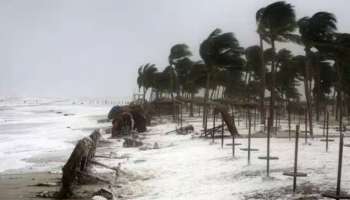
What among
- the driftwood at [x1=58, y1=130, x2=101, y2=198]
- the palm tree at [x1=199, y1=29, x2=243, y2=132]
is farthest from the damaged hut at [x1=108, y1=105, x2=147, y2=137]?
the driftwood at [x1=58, y1=130, x2=101, y2=198]

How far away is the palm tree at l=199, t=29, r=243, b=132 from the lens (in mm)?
41625

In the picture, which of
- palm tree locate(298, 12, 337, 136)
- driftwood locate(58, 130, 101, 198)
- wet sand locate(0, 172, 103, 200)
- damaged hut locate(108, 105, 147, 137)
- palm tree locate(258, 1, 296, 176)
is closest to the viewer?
driftwood locate(58, 130, 101, 198)

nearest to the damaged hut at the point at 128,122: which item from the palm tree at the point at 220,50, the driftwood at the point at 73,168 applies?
the palm tree at the point at 220,50

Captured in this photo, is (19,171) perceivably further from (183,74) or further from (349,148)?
(183,74)

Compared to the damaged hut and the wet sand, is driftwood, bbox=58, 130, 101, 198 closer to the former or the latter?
the wet sand

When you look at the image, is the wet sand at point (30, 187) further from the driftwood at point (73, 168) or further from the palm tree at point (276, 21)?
the palm tree at point (276, 21)

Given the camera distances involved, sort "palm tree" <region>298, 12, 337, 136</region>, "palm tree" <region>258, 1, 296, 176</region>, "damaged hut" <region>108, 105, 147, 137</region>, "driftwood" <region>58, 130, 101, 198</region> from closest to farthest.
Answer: "driftwood" <region>58, 130, 101, 198</region> < "palm tree" <region>298, 12, 337, 136</region> < "damaged hut" <region>108, 105, 147, 137</region> < "palm tree" <region>258, 1, 296, 176</region>

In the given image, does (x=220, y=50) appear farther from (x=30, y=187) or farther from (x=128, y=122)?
(x=30, y=187)

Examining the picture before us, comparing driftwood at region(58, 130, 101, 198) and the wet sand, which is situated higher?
driftwood at region(58, 130, 101, 198)

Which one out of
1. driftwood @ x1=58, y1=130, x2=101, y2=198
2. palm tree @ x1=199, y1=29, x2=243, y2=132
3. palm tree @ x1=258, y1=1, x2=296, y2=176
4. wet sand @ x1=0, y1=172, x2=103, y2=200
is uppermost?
palm tree @ x1=258, y1=1, x2=296, y2=176

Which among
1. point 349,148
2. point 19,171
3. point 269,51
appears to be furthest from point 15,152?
point 269,51

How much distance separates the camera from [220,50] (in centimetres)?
4181

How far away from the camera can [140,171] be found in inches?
744

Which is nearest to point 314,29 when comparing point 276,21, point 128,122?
point 276,21
